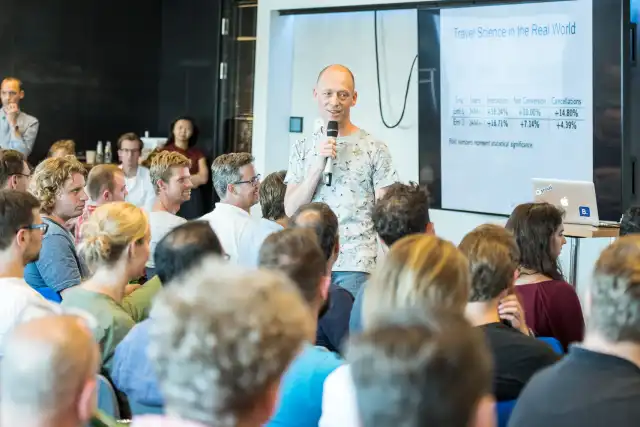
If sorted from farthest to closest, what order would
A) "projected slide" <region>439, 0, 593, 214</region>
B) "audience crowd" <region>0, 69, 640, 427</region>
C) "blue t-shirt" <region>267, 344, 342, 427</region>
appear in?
"projected slide" <region>439, 0, 593, 214</region> → "blue t-shirt" <region>267, 344, 342, 427</region> → "audience crowd" <region>0, 69, 640, 427</region>

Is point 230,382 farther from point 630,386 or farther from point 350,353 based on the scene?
point 630,386

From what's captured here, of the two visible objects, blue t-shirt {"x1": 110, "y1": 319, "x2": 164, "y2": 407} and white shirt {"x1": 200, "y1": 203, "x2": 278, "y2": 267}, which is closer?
blue t-shirt {"x1": 110, "y1": 319, "x2": 164, "y2": 407}

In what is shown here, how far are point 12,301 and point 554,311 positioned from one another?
1.87 metres

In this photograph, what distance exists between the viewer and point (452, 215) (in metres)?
7.19

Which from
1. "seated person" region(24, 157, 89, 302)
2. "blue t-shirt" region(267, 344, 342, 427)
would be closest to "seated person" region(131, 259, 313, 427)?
"blue t-shirt" region(267, 344, 342, 427)

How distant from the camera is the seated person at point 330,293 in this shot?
9.54ft

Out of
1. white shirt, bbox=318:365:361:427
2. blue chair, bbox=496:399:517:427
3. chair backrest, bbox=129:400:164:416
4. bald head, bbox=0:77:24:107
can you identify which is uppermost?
bald head, bbox=0:77:24:107

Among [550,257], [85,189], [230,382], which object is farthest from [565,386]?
[85,189]

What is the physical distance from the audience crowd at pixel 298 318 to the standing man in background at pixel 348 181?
1cm

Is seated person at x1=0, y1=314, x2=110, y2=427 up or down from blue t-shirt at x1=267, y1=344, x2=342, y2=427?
up

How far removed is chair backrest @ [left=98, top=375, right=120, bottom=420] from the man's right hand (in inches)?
63.8

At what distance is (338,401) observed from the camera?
6.73 ft

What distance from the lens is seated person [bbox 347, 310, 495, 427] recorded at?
117 cm

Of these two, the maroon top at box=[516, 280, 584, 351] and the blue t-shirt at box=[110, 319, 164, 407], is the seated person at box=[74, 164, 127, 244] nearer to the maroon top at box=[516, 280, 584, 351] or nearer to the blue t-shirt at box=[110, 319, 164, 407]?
the blue t-shirt at box=[110, 319, 164, 407]
